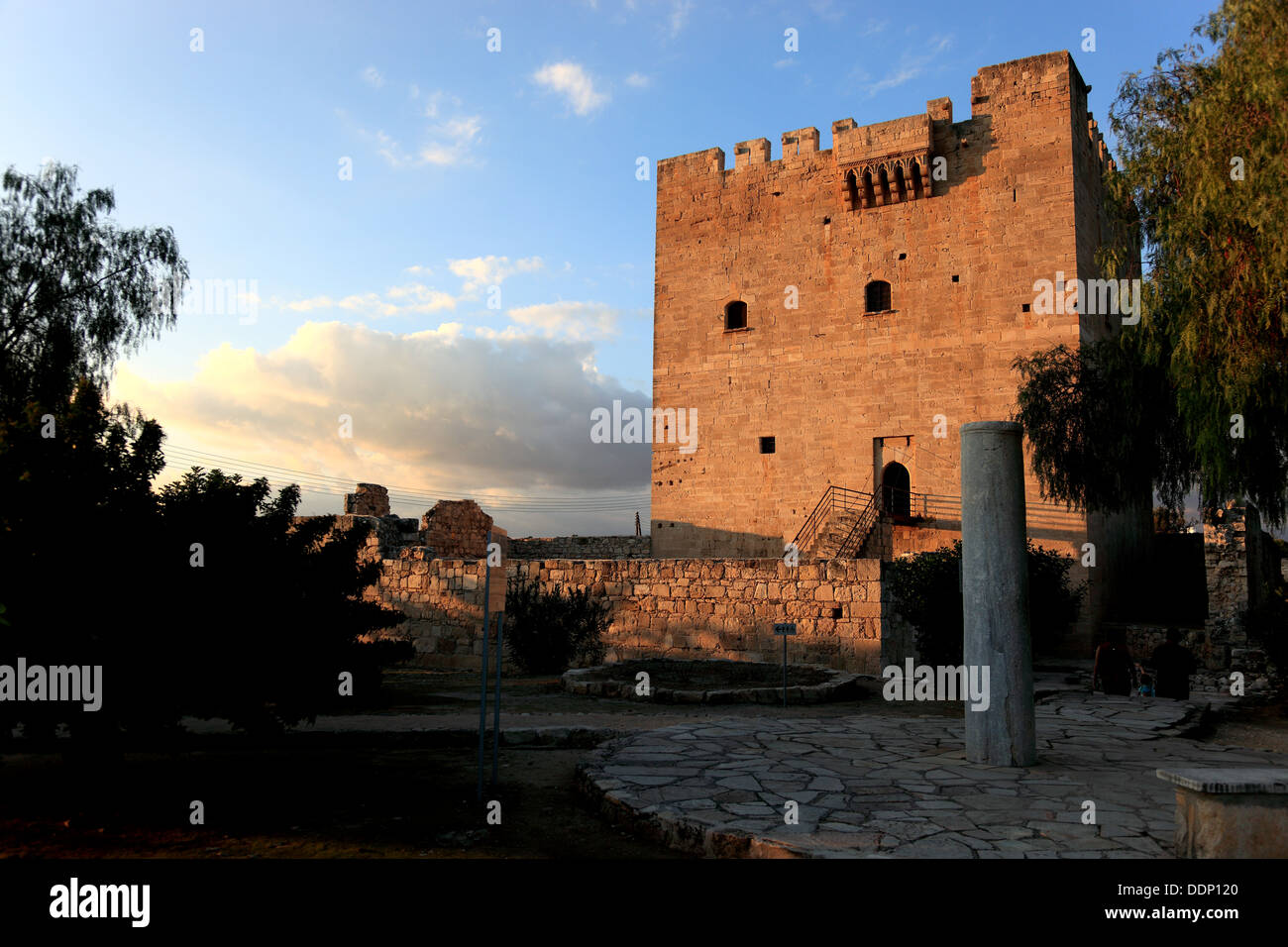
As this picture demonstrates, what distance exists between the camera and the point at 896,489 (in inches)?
768

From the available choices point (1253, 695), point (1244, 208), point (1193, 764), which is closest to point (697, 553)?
point (1253, 695)

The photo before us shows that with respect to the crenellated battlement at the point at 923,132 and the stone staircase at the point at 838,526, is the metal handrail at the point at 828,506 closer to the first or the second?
the stone staircase at the point at 838,526

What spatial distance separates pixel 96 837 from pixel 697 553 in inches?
689

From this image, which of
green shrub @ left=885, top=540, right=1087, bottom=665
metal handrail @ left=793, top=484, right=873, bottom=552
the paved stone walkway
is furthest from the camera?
metal handrail @ left=793, top=484, right=873, bottom=552

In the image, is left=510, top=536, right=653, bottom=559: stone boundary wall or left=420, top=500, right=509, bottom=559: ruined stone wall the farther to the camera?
left=510, top=536, right=653, bottom=559: stone boundary wall

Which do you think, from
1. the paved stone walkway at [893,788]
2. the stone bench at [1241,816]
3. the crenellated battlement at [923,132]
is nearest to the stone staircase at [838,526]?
the crenellated battlement at [923,132]

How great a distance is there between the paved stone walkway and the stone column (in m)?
0.24

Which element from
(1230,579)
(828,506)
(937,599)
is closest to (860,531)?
(828,506)

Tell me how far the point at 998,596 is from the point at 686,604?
8.33m

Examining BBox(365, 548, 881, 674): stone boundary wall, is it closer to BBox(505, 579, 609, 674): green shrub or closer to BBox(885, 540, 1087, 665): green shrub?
BBox(505, 579, 609, 674): green shrub

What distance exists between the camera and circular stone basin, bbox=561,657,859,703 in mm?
10430

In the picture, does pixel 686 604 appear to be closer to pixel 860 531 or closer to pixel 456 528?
pixel 860 531

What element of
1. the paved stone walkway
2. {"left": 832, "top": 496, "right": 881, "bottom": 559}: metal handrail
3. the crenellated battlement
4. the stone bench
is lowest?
the paved stone walkway

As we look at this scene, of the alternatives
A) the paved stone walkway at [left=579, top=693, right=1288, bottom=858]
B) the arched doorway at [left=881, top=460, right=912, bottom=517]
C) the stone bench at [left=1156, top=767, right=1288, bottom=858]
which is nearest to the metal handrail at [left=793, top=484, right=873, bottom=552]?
the arched doorway at [left=881, top=460, right=912, bottom=517]
